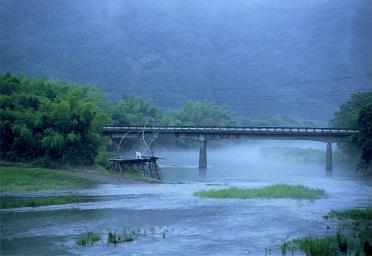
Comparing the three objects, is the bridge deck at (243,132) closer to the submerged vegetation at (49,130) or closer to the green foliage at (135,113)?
the submerged vegetation at (49,130)

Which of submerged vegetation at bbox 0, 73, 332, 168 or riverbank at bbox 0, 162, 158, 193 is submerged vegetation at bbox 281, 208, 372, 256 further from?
submerged vegetation at bbox 0, 73, 332, 168

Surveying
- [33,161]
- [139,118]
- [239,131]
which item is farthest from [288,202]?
[139,118]

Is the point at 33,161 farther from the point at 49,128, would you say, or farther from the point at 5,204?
the point at 5,204

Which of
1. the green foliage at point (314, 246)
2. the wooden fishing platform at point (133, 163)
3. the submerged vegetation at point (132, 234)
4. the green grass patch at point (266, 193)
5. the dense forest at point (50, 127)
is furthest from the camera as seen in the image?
the dense forest at point (50, 127)

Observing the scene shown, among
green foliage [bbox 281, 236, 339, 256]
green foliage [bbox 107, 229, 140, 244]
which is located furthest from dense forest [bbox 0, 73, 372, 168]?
green foliage [bbox 281, 236, 339, 256]

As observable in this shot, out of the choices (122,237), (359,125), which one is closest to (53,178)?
(122,237)

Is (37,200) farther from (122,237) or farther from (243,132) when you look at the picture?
(243,132)

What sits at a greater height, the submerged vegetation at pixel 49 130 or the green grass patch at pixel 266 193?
the submerged vegetation at pixel 49 130

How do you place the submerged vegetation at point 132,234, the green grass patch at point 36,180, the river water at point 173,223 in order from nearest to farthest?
1. the river water at point 173,223
2. the submerged vegetation at point 132,234
3. the green grass patch at point 36,180

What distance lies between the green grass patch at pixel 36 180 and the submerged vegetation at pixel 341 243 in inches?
1188

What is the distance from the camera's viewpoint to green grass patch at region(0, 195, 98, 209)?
42969 millimetres

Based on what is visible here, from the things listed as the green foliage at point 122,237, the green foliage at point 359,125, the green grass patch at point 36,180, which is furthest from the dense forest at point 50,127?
the green foliage at point 122,237

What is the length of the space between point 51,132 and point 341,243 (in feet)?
168

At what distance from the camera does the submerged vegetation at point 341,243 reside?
88.6 feet
